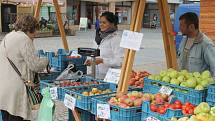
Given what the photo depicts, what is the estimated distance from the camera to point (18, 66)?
402 centimetres

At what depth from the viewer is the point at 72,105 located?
3654mm

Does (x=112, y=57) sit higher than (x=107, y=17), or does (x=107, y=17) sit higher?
(x=107, y=17)

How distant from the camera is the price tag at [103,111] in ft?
10.6

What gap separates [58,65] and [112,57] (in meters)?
1.05

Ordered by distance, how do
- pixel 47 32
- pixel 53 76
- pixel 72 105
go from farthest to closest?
pixel 47 32, pixel 53 76, pixel 72 105

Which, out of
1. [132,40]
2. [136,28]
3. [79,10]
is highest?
[79,10]

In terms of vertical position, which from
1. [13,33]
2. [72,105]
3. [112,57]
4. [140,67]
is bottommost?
[140,67]

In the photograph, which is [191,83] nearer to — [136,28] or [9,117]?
[136,28]

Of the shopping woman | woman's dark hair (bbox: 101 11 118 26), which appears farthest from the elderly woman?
woman's dark hair (bbox: 101 11 118 26)

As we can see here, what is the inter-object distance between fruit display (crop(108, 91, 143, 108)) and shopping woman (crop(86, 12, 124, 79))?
107cm

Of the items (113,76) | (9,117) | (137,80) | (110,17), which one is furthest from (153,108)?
(9,117)

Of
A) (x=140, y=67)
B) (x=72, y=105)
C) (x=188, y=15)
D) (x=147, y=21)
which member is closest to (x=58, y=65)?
(x=72, y=105)

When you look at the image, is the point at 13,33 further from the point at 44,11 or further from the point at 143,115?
the point at 44,11

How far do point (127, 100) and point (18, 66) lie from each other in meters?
1.44
